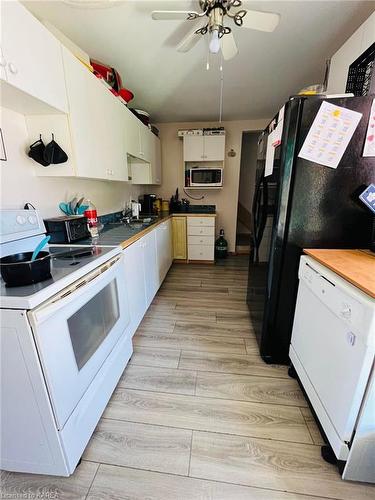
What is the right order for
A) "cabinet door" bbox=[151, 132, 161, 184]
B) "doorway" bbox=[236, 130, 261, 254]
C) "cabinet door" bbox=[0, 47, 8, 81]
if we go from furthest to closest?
"doorway" bbox=[236, 130, 261, 254]
"cabinet door" bbox=[151, 132, 161, 184]
"cabinet door" bbox=[0, 47, 8, 81]

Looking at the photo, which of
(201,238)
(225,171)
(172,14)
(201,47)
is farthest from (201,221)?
(172,14)

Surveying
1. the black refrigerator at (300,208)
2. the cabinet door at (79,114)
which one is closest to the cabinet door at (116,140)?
the cabinet door at (79,114)

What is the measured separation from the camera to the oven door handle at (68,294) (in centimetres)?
74

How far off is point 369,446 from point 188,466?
30.5 inches

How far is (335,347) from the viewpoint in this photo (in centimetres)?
95

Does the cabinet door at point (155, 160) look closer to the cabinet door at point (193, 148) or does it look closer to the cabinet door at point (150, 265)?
the cabinet door at point (193, 148)

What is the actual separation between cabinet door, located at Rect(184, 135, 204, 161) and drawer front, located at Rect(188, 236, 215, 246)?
4.25 ft

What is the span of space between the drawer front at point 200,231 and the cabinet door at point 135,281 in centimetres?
166

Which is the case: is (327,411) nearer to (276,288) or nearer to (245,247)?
(276,288)

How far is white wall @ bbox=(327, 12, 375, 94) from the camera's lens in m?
1.32

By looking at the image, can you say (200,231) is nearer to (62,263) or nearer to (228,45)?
(228,45)

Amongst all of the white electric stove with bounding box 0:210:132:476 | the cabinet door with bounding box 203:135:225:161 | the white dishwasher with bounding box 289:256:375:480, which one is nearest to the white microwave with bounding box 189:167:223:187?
the cabinet door with bounding box 203:135:225:161

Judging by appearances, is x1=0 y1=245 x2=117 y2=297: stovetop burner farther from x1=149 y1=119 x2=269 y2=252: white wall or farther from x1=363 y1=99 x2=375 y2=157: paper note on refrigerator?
x1=149 y1=119 x2=269 y2=252: white wall

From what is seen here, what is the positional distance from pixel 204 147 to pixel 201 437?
355cm
